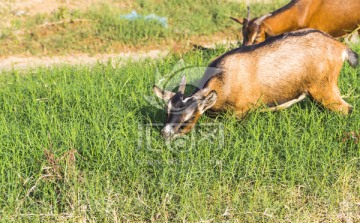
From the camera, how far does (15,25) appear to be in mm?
9414

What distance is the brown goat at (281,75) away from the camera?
5.38 metres

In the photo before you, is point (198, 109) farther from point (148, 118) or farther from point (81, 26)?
point (81, 26)

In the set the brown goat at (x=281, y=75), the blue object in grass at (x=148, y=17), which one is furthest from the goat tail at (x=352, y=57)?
the blue object in grass at (x=148, y=17)

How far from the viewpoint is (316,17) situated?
7855 millimetres

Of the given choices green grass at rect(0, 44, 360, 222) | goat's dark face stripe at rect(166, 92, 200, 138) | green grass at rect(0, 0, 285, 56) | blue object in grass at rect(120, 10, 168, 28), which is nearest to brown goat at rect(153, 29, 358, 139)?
green grass at rect(0, 44, 360, 222)

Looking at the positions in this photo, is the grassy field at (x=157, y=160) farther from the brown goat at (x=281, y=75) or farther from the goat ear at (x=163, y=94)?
the goat ear at (x=163, y=94)

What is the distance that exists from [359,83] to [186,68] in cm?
191

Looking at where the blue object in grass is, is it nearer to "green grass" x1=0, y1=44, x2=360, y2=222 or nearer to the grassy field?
the grassy field

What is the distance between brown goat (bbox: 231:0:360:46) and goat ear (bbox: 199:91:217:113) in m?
2.58

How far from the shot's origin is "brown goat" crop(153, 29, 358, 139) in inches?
212

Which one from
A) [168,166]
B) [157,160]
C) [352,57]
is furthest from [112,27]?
[168,166]

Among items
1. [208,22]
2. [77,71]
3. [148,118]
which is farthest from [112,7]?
[148,118]

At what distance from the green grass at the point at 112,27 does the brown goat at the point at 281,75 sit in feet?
12.6

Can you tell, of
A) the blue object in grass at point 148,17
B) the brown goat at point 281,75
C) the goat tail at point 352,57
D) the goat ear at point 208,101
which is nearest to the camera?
the goat ear at point 208,101
